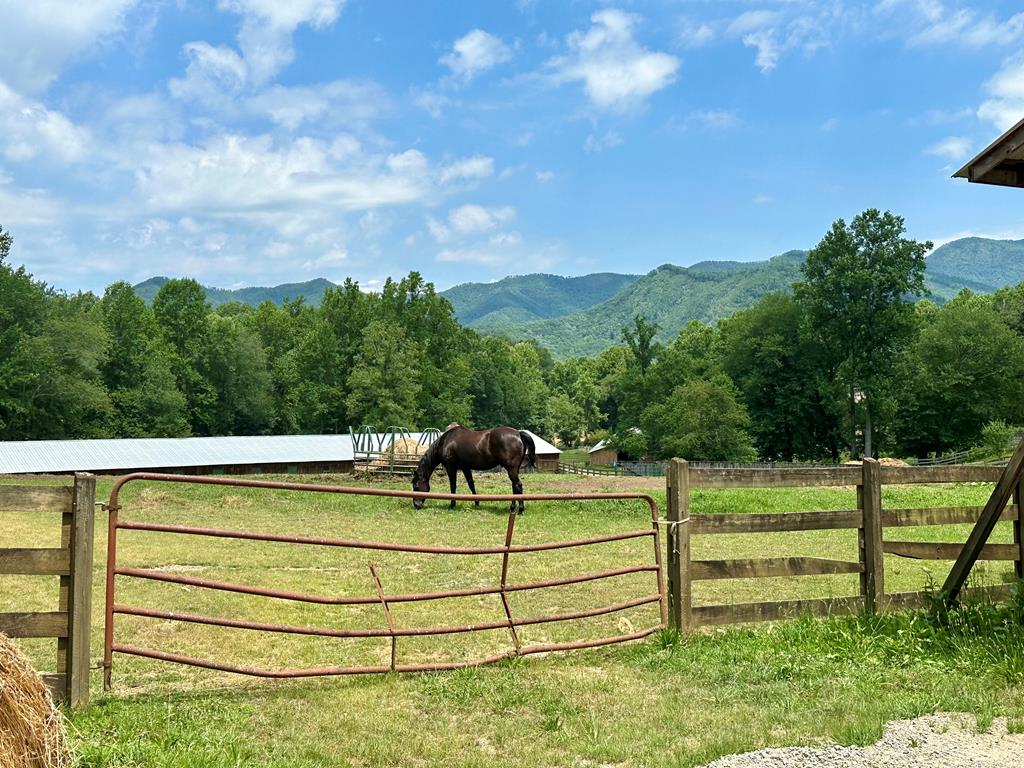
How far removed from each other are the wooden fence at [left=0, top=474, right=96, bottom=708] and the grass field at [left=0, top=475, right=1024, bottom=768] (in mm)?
299

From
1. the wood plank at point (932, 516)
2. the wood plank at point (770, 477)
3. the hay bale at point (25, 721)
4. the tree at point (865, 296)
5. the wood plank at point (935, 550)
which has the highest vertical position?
the tree at point (865, 296)

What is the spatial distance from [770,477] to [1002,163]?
3.06 m

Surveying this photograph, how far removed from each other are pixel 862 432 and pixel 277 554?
2383 inches

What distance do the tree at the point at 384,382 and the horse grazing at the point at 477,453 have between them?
A: 134ft

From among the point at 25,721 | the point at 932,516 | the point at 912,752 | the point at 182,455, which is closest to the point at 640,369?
the point at 182,455

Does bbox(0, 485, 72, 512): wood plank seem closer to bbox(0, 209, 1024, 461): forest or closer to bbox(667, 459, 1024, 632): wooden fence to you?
bbox(667, 459, 1024, 632): wooden fence

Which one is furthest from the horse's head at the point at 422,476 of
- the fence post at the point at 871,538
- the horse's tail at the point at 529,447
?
the fence post at the point at 871,538

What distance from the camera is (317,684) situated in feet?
20.4

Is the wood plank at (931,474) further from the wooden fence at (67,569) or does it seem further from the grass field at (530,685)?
the wooden fence at (67,569)

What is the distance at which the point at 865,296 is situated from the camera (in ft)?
205

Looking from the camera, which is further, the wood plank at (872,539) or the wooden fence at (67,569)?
the wood plank at (872,539)

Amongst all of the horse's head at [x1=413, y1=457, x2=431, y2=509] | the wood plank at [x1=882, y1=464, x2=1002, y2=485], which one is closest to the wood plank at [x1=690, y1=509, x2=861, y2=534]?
the wood plank at [x1=882, y1=464, x2=1002, y2=485]

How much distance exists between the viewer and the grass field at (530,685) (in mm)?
4879

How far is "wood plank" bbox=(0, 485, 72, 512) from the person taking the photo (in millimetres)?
5328
